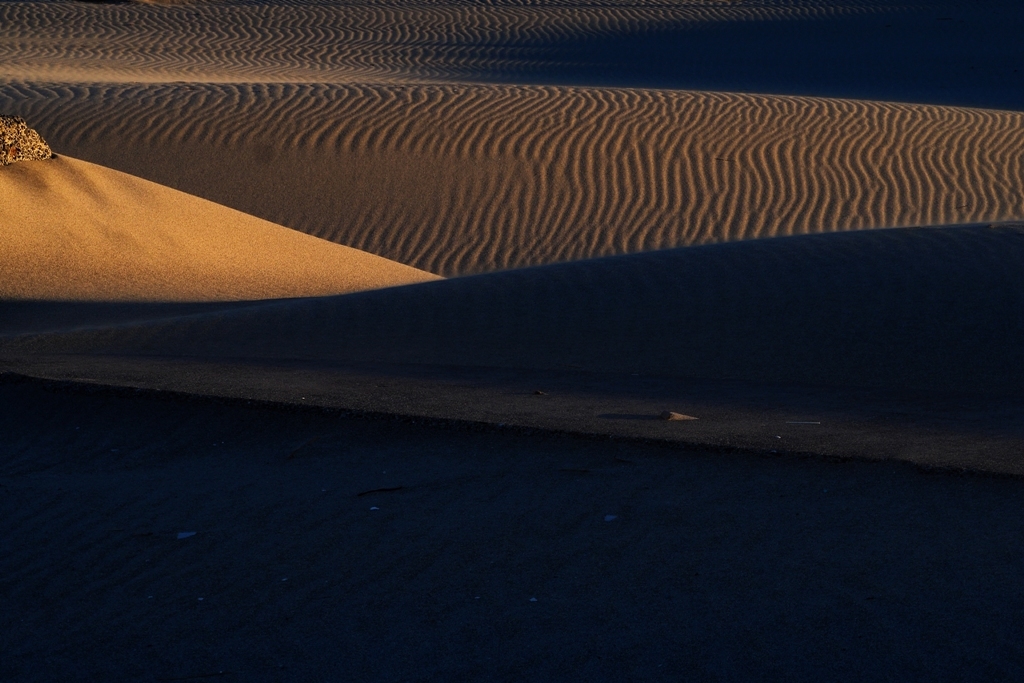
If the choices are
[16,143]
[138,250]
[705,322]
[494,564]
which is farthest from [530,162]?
[494,564]

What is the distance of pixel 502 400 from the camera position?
18.3ft

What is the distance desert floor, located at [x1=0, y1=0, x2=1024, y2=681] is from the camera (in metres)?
3.11

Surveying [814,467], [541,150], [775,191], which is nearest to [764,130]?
[775,191]

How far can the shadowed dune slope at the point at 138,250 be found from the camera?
30.6ft

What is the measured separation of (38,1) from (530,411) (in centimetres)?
3049

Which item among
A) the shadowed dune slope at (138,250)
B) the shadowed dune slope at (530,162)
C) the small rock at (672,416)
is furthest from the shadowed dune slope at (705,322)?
the shadowed dune slope at (530,162)

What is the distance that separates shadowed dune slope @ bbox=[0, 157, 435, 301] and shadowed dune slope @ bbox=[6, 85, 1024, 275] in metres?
2.76

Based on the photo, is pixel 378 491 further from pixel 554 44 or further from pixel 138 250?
pixel 554 44

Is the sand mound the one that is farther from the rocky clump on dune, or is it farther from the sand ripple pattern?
the rocky clump on dune

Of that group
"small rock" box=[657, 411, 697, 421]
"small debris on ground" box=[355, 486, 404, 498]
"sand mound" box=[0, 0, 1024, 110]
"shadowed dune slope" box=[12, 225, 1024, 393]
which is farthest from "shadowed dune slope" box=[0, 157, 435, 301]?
"sand mound" box=[0, 0, 1024, 110]

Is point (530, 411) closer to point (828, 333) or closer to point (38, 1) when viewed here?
point (828, 333)

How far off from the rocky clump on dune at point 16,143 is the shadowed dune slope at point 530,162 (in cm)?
428

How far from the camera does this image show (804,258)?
27.6 ft

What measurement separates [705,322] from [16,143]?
671cm
